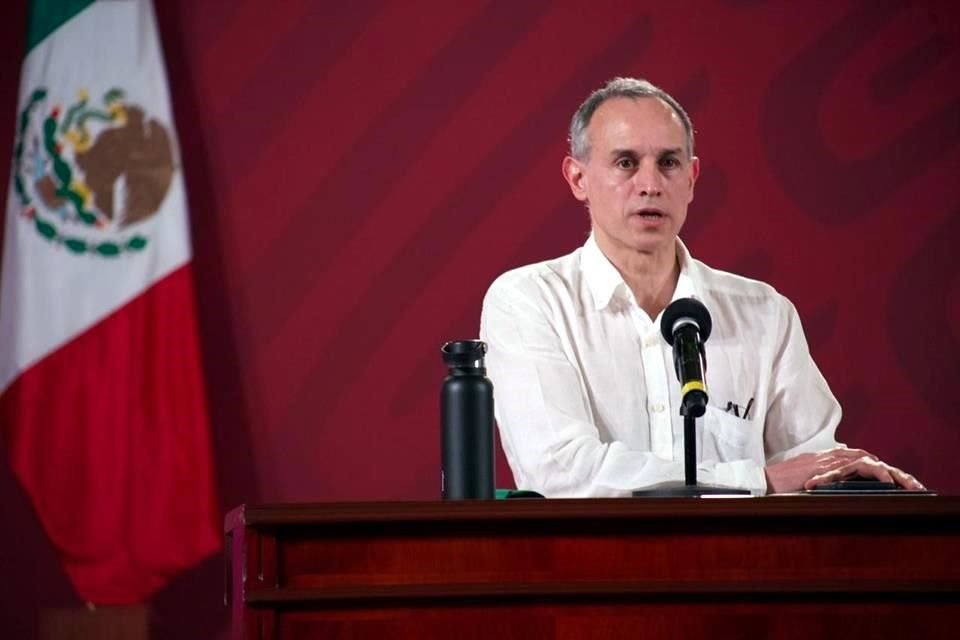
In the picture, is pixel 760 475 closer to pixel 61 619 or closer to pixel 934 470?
pixel 934 470

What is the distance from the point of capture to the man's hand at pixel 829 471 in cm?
215

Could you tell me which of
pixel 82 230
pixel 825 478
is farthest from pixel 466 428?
pixel 82 230

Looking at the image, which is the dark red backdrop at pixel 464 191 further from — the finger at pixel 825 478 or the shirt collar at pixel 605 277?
the finger at pixel 825 478

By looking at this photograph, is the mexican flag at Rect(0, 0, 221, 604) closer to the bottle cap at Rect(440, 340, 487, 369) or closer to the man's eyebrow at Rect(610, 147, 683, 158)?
the man's eyebrow at Rect(610, 147, 683, 158)

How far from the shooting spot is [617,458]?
2.53m

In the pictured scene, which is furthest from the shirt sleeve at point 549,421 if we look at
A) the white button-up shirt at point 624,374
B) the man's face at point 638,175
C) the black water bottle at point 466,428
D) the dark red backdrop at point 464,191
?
the dark red backdrop at point 464,191

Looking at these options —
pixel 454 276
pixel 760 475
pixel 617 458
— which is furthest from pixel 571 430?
pixel 454 276

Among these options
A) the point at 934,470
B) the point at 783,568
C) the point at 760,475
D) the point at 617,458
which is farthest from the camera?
the point at 934,470

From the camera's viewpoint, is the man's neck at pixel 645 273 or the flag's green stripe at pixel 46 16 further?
the flag's green stripe at pixel 46 16

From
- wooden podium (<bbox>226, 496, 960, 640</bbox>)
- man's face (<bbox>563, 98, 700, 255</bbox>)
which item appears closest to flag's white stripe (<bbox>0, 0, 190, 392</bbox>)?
man's face (<bbox>563, 98, 700, 255</bbox>)

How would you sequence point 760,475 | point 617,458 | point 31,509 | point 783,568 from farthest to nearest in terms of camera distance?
point 31,509 < point 617,458 < point 760,475 < point 783,568

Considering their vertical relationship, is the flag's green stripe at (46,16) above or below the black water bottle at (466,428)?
above

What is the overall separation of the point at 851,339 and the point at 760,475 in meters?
1.70

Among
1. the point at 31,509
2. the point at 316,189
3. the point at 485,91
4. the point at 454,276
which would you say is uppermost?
the point at 485,91
